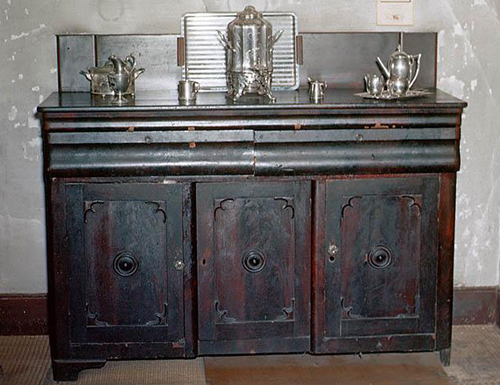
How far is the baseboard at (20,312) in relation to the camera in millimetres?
4184

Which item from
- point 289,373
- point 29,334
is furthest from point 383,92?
point 29,334

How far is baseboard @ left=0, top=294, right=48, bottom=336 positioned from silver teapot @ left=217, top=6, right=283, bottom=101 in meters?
1.24

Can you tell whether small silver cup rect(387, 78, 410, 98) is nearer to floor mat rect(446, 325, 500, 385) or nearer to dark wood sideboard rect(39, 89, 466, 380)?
dark wood sideboard rect(39, 89, 466, 380)

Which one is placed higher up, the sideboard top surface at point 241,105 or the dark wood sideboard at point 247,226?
the sideboard top surface at point 241,105

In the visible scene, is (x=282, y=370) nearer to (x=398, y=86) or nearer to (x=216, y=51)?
(x=398, y=86)

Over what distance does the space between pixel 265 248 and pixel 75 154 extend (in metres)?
0.78

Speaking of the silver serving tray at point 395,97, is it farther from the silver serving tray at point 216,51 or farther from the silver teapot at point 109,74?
the silver teapot at point 109,74

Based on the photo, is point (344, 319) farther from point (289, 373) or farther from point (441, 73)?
point (441, 73)

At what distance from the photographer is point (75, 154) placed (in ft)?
11.5

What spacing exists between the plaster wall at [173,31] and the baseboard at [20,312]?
0.04m

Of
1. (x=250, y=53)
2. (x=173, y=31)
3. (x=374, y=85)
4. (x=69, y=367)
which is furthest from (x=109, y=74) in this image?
(x=69, y=367)

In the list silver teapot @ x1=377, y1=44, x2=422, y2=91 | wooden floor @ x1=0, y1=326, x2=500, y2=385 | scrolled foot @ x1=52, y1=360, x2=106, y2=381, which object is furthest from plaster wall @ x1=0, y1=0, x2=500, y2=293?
scrolled foot @ x1=52, y1=360, x2=106, y2=381

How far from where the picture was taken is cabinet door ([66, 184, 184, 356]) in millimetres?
3561

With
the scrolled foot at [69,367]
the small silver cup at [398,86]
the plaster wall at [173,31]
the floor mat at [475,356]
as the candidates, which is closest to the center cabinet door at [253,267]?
the scrolled foot at [69,367]
